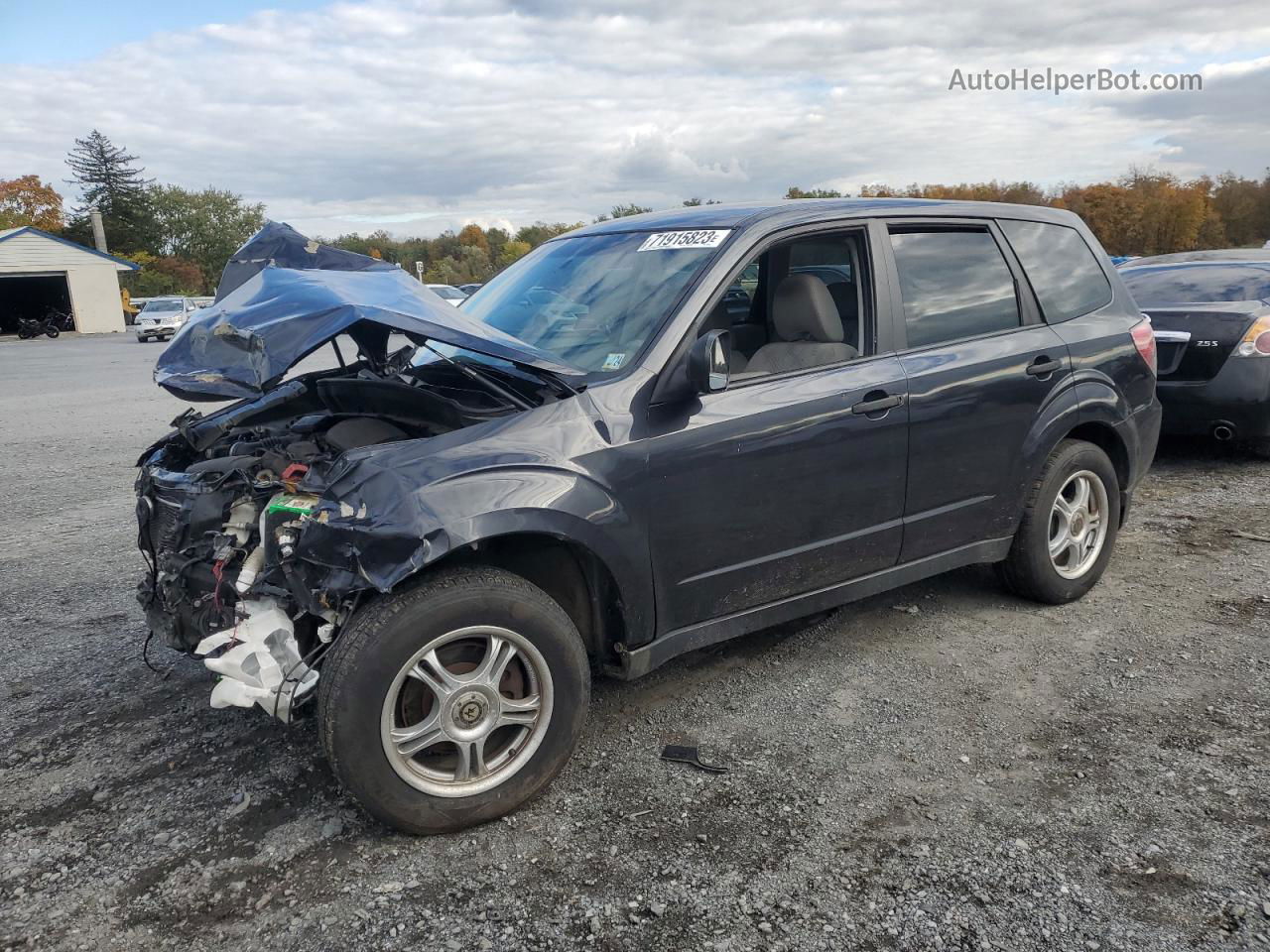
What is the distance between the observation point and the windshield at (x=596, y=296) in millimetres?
3537

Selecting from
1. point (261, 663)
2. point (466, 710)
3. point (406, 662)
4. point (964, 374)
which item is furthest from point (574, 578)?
point (964, 374)

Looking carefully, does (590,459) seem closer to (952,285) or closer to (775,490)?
(775,490)

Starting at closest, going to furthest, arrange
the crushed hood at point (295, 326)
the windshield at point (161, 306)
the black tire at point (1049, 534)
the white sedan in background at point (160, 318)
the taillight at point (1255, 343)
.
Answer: the crushed hood at point (295, 326)
the black tire at point (1049, 534)
the taillight at point (1255, 343)
the white sedan in background at point (160, 318)
the windshield at point (161, 306)

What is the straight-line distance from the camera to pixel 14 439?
34.2 ft

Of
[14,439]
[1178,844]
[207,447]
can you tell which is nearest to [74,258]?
[14,439]

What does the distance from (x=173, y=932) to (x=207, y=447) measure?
1828 mm

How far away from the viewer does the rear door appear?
3.98 m

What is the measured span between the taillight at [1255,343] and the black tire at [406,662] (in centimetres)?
619

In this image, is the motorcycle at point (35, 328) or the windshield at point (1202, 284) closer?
the windshield at point (1202, 284)

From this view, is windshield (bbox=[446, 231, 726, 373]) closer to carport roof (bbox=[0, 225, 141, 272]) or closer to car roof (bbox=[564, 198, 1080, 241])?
car roof (bbox=[564, 198, 1080, 241])

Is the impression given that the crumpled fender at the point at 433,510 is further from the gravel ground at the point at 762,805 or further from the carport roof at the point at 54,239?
the carport roof at the point at 54,239

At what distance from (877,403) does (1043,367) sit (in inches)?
42.3

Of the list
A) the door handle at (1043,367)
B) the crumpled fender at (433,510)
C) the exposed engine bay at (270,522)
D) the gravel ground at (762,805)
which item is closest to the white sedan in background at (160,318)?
the gravel ground at (762,805)

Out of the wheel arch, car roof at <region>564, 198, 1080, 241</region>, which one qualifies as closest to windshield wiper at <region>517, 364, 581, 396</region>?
the wheel arch
